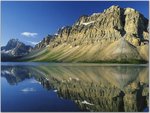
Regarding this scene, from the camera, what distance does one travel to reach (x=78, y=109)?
23.1 meters

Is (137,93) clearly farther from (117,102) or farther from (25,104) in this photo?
(25,104)

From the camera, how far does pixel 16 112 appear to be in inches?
837

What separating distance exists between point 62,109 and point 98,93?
10143mm

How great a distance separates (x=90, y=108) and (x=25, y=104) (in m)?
6.05

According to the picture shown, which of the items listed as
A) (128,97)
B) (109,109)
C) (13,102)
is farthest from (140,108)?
(13,102)

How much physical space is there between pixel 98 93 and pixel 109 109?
9.55 meters

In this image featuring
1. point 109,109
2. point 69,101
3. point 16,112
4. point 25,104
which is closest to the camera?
point 16,112

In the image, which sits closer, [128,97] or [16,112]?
[16,112]

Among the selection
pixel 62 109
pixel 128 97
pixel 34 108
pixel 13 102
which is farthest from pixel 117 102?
pixel 13 102

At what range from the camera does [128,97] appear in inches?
1156

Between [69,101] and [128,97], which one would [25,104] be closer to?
[69,101]

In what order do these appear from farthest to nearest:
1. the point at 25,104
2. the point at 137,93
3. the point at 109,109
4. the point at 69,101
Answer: the point at 137,93
the point at 69,101
the point at 25,104
the point at 109,109

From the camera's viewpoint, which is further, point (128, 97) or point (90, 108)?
point (128, 97)

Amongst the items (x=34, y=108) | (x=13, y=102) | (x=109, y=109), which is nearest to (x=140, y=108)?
(x=109, y=109)
